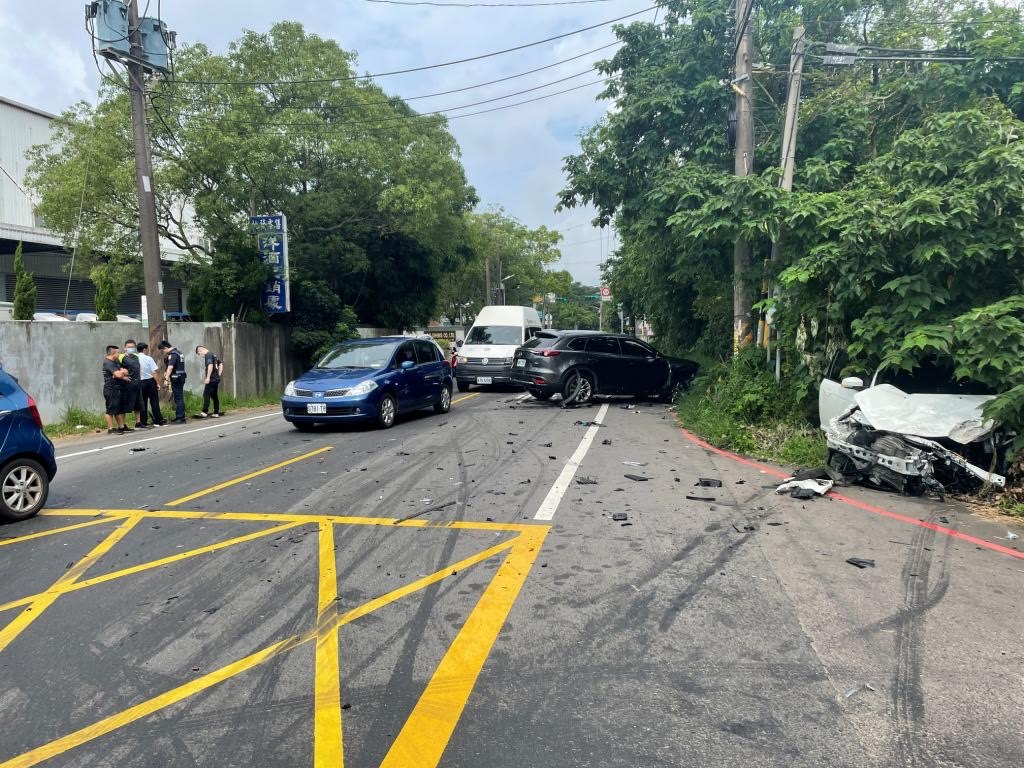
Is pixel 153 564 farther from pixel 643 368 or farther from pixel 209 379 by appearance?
pixel 643 368

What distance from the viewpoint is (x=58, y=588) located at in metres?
4.74

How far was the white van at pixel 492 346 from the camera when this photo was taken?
19.4 meters

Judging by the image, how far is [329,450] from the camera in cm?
1001

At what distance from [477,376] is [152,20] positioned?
11.1 m

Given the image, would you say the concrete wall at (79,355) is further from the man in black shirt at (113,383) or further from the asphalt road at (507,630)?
the asphalt road at (507,630)

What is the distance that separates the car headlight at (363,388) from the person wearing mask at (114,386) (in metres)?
4.76

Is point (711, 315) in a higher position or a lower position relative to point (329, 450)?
higher

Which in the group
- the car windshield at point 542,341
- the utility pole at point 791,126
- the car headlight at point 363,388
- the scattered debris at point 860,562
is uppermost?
the utility pole at point 791,126

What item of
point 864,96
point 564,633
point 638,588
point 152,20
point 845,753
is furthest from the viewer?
point 152,20

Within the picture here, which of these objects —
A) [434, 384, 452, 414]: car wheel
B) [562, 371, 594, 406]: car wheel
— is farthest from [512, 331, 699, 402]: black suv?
[434, 384, 452, 414]: car wheel

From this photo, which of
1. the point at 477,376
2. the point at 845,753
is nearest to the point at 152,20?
the point at 477,376

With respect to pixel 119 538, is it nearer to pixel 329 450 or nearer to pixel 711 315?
pixel 329 450

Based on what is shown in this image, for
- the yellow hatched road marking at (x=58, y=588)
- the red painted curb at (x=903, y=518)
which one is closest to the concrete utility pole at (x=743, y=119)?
the red painted curb at (x=903, y=518)

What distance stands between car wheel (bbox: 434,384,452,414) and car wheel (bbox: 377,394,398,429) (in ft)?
6.36
